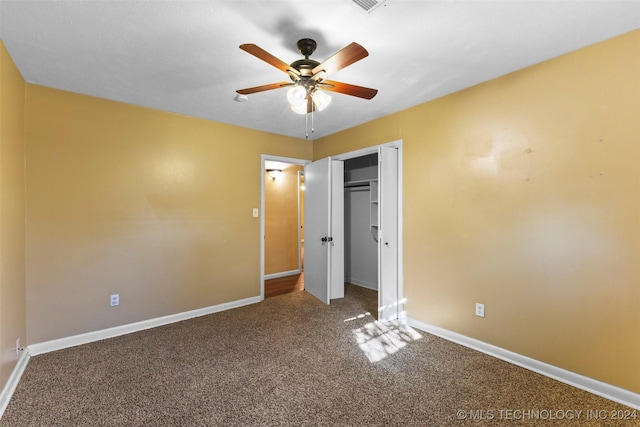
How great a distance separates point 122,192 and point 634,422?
177 inches

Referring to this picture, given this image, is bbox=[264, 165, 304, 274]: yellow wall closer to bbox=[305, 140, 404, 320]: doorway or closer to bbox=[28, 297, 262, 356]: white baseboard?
bbox=[305, 140, 404, 320]: doorway

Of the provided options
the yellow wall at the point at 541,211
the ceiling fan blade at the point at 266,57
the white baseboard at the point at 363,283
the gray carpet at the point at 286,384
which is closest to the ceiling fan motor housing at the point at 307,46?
the ceiling fan blade at the point at 266,57

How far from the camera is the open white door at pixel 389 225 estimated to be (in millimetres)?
3334

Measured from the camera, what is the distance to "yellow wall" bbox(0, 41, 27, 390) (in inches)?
77.1

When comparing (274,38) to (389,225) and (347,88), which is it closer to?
(347,88)

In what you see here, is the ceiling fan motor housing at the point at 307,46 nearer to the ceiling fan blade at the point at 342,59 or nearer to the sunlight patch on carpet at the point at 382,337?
the ceiling fan blade at the point at 342,59

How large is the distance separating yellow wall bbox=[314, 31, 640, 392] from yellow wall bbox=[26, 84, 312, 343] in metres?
2.38

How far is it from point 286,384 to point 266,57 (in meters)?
2.23

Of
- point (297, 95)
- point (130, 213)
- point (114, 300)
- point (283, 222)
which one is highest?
point (297, 95)

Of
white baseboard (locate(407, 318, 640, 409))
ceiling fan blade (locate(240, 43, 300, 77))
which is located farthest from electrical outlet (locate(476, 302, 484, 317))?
ceiling fan blade (locate(240, 43, 300, 77))

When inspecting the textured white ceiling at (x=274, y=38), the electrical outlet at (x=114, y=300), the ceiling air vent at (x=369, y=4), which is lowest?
the electrical outlet at (x=114, y=300)

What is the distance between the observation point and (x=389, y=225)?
336cm

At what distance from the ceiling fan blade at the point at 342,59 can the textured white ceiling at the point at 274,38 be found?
268 mm

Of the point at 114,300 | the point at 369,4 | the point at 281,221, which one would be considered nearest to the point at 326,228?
the point at 281,221
